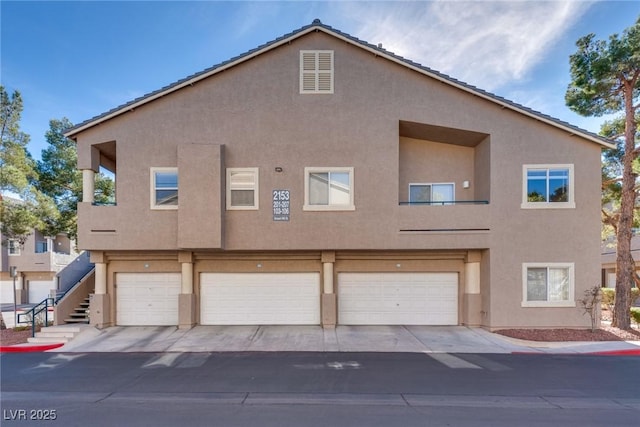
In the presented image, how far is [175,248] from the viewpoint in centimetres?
1096

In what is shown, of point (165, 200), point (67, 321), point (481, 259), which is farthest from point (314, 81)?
point (67, 321)

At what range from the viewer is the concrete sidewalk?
9.29 metres

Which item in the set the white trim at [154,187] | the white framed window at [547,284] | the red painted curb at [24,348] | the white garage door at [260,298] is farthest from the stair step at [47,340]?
the white framed window at [547,284]

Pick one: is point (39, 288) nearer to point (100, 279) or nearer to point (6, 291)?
point (6, 291)

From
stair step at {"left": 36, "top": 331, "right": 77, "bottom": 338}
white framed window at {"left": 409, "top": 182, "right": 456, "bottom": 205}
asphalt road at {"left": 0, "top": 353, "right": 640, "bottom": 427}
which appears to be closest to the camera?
asphalt road at {"left": 0, "top": 353, "right": 640, "bottom": 427}

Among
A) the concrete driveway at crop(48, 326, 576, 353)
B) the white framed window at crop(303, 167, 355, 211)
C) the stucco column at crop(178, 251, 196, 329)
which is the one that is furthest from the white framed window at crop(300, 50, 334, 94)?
the concrete driveway at crop(48, 326, 576, 353)

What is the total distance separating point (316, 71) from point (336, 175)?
3719mm

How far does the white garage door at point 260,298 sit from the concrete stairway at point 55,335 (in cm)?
400

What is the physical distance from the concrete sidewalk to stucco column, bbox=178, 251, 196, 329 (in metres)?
0.32

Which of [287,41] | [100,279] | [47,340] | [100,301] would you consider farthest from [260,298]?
[287,41]

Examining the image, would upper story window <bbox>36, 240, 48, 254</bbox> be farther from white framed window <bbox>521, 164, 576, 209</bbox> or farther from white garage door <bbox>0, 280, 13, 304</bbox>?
white framed window <bbox>521, 164, 576, 209</bbox>

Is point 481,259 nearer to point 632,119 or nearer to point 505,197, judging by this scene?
point 505,197

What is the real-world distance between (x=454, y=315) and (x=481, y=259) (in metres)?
2.29

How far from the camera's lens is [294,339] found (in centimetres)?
1012
